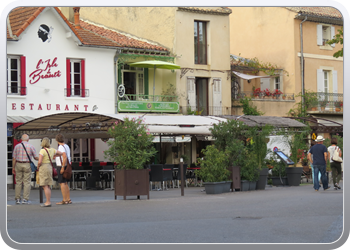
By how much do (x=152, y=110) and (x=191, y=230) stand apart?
1802 cm

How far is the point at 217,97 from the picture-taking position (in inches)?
1201

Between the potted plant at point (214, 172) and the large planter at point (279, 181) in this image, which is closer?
the potted plant at point (214, 172)

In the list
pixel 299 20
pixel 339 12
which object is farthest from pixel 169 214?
pixel 299 20

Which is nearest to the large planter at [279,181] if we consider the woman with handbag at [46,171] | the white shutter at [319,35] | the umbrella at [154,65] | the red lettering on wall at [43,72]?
the umbrella at [154,65]

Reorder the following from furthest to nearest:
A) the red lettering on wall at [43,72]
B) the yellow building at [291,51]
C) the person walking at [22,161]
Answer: the yellow building at [291,51]
the red lettering on wall at [43,72]
the person walking at [22,161]

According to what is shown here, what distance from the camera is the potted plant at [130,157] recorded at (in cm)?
1590

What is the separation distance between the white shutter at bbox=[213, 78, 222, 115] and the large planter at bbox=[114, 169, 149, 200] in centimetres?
1462

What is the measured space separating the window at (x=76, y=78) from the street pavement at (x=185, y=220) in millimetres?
10009

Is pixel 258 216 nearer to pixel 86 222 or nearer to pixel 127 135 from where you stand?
pixel 86 222

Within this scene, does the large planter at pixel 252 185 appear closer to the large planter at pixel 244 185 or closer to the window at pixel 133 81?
the large planter at pixel 244 185

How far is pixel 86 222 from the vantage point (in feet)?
36.6

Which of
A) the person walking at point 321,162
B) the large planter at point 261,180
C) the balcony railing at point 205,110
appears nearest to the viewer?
the person walking at point 321,162

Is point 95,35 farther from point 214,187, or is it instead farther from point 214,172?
point 214,187

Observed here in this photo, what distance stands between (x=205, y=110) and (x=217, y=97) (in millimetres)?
970
